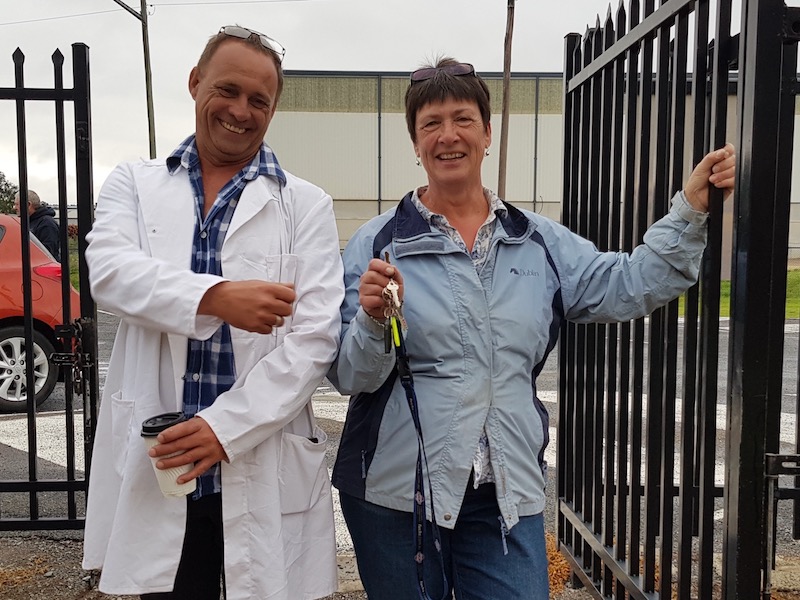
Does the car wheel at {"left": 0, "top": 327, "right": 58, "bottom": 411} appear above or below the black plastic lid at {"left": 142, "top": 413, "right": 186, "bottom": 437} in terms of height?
below

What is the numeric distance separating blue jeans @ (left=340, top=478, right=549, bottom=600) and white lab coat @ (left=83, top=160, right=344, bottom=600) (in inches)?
6.2

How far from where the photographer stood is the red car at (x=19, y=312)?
731 centimetres

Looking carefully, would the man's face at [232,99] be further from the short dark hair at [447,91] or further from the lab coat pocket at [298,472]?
the lab coat pocket at [298,472]

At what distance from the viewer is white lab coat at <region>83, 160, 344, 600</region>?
191 centimetres

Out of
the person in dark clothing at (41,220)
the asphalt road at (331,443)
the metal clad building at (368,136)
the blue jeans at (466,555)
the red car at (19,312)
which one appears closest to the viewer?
the blue jeans at (466,555)

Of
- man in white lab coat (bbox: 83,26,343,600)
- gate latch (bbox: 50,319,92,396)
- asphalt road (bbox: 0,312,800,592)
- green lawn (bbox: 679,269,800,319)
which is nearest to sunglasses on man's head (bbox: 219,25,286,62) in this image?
man in white lab coat (bbox: 83,26,343,600)

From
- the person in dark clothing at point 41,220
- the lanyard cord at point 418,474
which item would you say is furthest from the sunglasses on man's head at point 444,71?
the person in dark clothing at point 41,220

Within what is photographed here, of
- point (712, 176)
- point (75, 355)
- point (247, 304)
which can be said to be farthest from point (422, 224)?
point (75, 355)

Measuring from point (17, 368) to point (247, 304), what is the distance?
654 centimetres

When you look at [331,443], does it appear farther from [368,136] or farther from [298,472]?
[368,136]

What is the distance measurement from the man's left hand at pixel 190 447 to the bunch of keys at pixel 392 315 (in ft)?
1.56

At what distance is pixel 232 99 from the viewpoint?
207 centimetres

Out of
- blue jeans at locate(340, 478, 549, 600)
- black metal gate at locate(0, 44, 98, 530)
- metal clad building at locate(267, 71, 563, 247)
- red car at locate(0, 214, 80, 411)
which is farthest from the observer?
A: metal clad building at locate(267, 71, 563, 247)

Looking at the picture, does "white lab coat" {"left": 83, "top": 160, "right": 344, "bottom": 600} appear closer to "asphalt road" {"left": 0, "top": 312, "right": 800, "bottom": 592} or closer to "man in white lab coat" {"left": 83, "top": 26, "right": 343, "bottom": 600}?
"man in white lab coat" {"left": 83, "top": 26, "right": 343, "bottom": 600}
